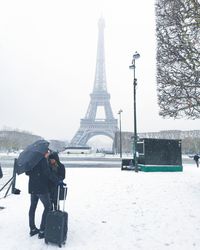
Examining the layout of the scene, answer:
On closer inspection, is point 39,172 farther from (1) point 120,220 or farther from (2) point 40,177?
(1) point 120,220

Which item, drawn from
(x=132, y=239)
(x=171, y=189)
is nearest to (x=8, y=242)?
(x=132, y=239)

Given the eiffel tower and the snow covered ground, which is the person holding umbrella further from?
the eiffel tower

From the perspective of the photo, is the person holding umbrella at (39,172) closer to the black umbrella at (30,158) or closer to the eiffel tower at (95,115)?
the black umbrella at (30,158)

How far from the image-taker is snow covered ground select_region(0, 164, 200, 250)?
16.4ft

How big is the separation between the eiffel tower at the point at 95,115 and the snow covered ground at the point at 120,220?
69865mm

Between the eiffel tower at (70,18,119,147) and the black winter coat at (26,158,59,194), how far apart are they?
7384 centimetres

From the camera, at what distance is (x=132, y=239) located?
524 cm

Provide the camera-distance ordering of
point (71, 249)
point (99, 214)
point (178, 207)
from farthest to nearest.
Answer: point (178, 207), point (99, 214), point (71, 249)

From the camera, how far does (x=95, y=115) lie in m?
89.4

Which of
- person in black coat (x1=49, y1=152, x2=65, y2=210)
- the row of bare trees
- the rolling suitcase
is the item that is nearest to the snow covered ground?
the rolling suitcase

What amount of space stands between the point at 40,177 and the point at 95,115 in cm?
8444

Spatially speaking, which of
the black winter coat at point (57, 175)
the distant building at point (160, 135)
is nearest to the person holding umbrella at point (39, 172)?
the black winter coat at point (57, 175)

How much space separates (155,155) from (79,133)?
67762 millimetres

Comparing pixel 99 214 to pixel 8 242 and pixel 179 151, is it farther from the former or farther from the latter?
pixel 179 151
